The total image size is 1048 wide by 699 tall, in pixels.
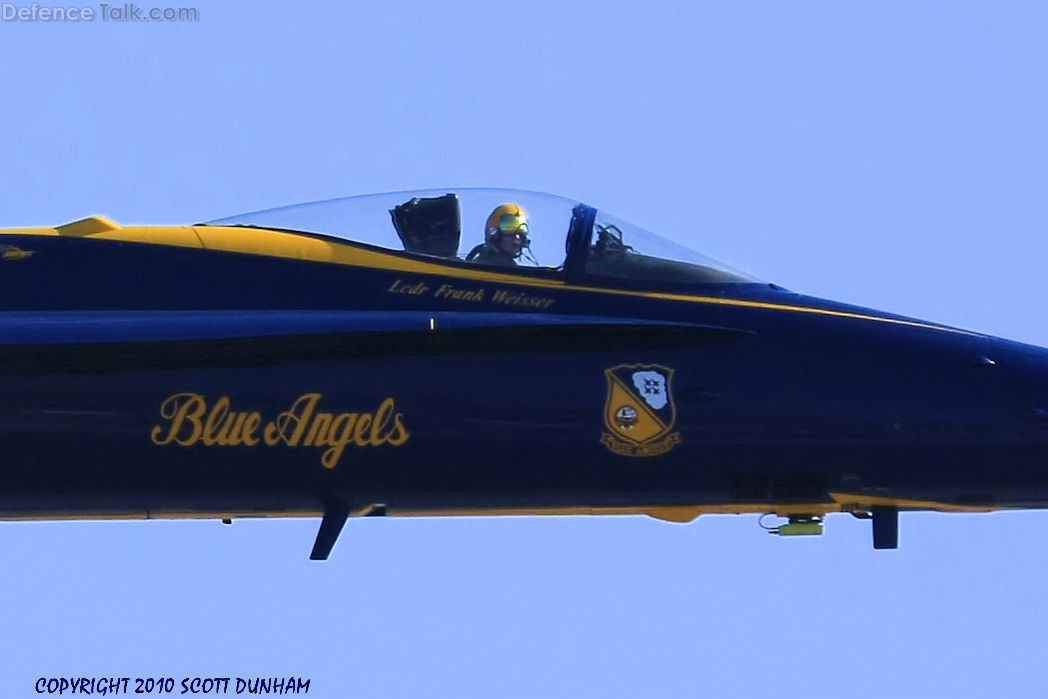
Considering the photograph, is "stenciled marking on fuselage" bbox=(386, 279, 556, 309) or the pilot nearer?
"stenciled marking on fuselage" bbox=(386, 279, 556, 309)

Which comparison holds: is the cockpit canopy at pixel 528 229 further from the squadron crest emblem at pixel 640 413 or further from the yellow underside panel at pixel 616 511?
the yellow underside panel at pixel 616 511

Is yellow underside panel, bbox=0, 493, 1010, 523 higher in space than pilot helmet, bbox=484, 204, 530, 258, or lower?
lower

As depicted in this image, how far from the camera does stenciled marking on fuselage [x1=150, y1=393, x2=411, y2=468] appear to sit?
1316 cm

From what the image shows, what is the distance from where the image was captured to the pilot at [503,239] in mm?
13891

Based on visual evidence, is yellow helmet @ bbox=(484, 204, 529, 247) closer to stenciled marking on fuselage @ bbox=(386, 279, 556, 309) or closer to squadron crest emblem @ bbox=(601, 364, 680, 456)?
stenciled marking on fuselage @ bbox=(386, 279, 556, 309)

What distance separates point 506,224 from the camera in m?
14.0

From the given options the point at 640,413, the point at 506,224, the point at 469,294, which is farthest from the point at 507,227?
the point at 640,413

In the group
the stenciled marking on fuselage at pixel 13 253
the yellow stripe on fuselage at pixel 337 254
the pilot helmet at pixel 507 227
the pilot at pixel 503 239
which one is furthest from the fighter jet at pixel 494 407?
the pilot helmet at pixel 507 227

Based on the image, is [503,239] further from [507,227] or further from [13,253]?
[13,253]

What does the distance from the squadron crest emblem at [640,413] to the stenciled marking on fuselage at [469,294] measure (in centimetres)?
82

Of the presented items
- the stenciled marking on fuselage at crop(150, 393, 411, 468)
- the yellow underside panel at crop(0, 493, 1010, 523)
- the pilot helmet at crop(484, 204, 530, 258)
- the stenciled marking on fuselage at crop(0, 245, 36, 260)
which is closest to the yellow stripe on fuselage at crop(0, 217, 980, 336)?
the stenciled marking on fuselage at crop(0, 245, 36, 260)

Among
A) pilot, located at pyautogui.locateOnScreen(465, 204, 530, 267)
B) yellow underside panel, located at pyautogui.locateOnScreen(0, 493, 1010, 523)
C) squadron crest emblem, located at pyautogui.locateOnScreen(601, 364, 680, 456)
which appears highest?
pilot, located at pyautogui.locateOnScreen(465, 204, 530, 267)

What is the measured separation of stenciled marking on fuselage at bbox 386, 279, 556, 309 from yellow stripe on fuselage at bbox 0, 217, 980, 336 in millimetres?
102

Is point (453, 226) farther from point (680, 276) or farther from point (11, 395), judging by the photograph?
point (11, 395)
